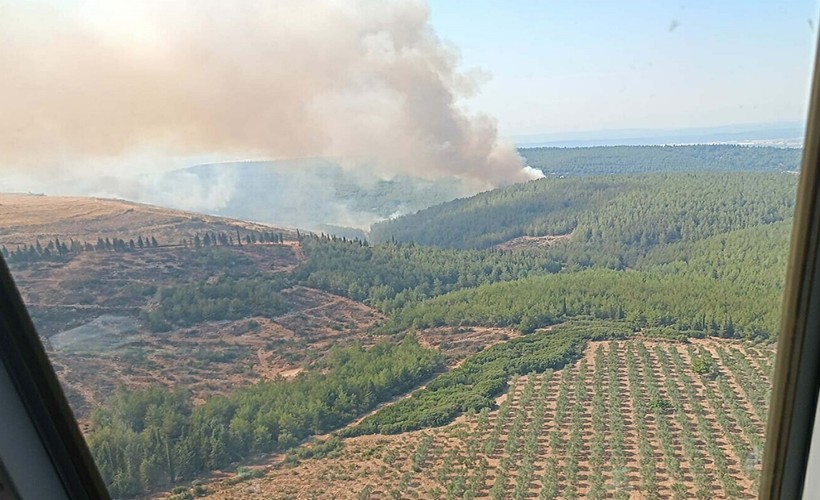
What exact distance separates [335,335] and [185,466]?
15.4 inches

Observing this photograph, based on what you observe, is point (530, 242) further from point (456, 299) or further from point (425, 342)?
point (425, 342)

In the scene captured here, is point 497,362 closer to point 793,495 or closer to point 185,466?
point 793,495

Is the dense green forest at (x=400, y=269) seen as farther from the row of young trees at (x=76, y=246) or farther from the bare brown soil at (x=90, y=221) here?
the row of young trees at (x=76, y=246)

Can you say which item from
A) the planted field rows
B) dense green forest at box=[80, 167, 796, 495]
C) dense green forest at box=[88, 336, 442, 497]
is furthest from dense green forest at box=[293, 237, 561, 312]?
the planted field rows

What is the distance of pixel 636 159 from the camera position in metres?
1.18

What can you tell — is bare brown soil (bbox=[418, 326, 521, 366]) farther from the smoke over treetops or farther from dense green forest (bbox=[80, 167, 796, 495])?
the smoke over treetops

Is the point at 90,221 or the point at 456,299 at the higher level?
the point at 90,221

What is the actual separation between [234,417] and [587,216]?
822 mm

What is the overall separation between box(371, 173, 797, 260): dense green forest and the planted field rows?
207 millimetres

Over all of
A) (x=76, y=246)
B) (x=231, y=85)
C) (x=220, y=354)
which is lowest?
(x=220, y=354)

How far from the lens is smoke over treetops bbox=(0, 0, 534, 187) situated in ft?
3.17

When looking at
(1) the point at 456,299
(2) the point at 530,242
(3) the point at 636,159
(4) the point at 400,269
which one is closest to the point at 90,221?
(4) the point at 400,269

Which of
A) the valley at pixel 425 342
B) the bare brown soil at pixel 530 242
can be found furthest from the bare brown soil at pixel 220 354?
the bare brown soil at pixel 530 242

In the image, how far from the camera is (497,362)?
1.15 m
